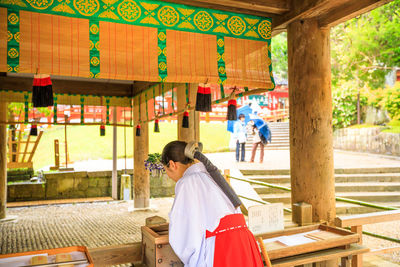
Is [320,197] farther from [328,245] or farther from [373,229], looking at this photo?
[373,229]

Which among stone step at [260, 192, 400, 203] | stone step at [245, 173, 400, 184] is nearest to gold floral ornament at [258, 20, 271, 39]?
stone step at [260, 192, 400, 203]

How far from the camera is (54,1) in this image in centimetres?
278

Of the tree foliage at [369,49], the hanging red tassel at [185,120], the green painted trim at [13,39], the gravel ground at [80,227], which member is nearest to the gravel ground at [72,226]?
the gravel ground at [80,227]

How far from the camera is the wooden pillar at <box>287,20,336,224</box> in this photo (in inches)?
128

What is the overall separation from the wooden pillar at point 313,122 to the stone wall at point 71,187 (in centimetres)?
671

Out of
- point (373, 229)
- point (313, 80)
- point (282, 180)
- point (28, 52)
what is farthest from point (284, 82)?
point (28, 52)

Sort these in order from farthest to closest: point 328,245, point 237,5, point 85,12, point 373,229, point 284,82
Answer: point 284,82 → point 373,229 → point 237,5 → point 85,12 → point 328,245

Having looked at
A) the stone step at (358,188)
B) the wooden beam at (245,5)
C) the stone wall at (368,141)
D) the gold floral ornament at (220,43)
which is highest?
the wooden beam at (245,5)

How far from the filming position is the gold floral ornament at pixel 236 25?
340cm

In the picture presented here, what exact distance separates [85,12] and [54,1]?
266 millimetres

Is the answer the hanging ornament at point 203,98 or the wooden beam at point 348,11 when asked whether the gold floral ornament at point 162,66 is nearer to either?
the hanging ornament at point 203,98

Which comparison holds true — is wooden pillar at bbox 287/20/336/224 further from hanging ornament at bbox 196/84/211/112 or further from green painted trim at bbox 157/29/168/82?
green painted trim at bbox 157/29/168/82

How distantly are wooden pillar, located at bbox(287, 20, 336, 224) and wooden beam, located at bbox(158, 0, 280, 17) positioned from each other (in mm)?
280

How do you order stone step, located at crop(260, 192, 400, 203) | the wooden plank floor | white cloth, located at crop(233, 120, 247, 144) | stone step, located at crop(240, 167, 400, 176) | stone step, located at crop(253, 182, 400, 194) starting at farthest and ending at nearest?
white cloth, located at crop(233, 120, 247, 144) < the wooden plank floor < stone step, located at crop(240, 167, 400, 176) < stone step, located at crop(253, 182, 400, 194) < stone step, located at crop(260, 192, 400, 203)
